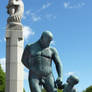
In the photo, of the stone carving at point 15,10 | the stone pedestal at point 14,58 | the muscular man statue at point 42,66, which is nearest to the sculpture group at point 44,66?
the muscular man statue at point 42,66

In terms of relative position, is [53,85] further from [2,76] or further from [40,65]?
[2,76]

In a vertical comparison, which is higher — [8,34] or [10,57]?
[8,34]

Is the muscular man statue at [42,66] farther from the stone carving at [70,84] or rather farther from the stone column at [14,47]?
the stone column at [14,47]

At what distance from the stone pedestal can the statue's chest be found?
7.72 meters

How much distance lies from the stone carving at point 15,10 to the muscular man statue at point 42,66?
337 inches

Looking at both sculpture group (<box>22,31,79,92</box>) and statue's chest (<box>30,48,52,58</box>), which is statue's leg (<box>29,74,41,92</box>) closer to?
sculpture group (<box>22,31,79,92</box>)

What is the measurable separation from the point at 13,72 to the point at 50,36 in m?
8.11

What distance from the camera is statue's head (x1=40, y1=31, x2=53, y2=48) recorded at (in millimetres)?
6287

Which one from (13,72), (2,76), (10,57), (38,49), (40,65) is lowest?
(40,65)

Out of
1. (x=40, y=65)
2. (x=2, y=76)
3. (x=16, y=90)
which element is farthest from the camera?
(x=2, y=76)

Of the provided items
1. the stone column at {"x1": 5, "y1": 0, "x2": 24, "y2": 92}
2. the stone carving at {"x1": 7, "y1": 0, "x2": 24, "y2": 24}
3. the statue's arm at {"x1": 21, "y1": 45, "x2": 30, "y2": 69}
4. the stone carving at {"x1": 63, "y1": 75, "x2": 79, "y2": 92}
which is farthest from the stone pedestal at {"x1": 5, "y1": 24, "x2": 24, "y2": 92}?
the stone carving at {"x1": 63, "y1": 75, "x2": 79, "y2": 92}

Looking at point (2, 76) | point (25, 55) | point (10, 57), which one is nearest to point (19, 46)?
point (10, 57)

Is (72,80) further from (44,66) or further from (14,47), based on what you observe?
(14,47)

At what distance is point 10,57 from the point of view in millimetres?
14266
